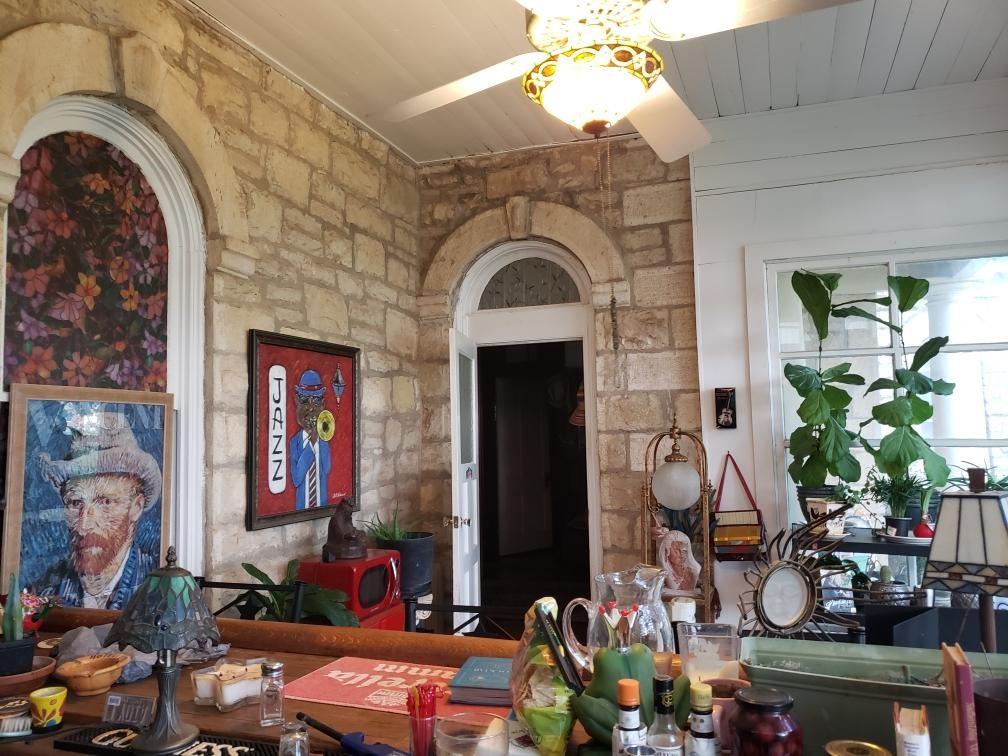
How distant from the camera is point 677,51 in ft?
11.2

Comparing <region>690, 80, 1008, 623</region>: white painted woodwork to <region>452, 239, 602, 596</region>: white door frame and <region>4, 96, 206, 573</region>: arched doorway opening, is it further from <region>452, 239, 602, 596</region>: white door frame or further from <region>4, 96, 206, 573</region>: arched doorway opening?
<region>4, 96, 206, 573</region>: arched doorway opening

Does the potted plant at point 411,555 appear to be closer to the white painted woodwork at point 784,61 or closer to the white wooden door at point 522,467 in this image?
the white painted woodwork at point 784,61

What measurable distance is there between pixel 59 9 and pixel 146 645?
2.19m

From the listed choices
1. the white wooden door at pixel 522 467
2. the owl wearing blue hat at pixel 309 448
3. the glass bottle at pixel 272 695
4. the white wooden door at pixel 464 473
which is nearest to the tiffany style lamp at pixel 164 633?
the glass bottle at pixel 272 695

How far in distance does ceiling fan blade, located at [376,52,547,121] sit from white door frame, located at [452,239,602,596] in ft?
7.52

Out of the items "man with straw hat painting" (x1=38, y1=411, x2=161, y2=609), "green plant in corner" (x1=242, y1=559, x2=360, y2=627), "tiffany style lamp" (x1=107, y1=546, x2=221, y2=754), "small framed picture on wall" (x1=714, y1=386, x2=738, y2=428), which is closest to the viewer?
"tiffany style lamp" (x1=107, y1=546, x2=221, y2=754)

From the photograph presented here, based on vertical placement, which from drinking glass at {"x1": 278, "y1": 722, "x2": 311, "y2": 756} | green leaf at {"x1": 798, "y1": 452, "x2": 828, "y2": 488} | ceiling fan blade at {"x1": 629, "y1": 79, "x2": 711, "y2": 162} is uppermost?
ceiling fan blade at {"x1": 629, "y1": 79, "x2": 711, "y2": 162}

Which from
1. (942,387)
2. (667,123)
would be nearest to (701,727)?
(667,123)

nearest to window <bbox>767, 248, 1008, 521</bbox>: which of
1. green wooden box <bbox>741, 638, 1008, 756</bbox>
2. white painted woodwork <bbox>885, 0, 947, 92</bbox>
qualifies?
white painted woodwork <bbox>885, 0, 947, 92</bbox>

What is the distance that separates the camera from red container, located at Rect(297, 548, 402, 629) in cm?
311

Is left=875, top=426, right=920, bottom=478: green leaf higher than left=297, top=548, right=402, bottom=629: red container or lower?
higher

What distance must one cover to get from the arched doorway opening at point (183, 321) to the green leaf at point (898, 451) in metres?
3.07

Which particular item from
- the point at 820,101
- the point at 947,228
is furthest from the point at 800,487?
the point at 820,101

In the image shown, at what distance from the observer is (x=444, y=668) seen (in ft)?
5.85
